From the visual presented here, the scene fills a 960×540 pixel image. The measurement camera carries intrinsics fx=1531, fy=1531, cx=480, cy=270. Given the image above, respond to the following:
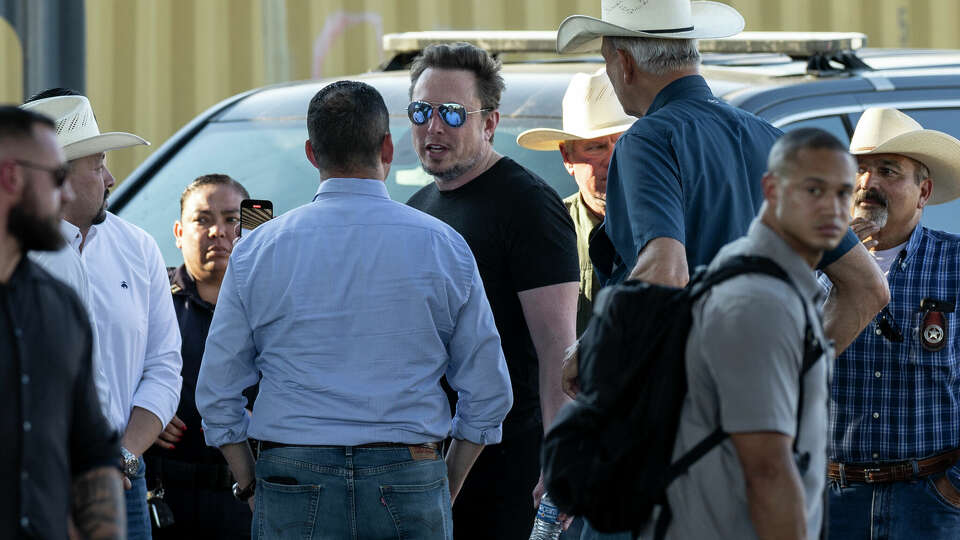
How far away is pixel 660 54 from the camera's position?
3299 millimetres

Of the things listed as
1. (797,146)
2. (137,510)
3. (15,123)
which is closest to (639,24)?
(797,146)

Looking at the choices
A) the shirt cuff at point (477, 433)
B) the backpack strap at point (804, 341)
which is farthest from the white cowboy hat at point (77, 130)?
the backpack strap at point (804, 341)

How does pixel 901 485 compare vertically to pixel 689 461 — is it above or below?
below

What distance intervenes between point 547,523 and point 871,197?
4.11 ft

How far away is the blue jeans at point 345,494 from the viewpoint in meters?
3.21

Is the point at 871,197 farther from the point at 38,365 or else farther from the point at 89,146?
the point at 38,365

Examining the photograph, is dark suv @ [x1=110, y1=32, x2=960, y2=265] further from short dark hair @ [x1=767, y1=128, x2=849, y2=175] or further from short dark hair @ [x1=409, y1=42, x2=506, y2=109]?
short dark hair @ [x1=767, y1=128, x2=849, y2=175]

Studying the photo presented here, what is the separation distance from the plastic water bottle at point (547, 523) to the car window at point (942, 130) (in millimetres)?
1620

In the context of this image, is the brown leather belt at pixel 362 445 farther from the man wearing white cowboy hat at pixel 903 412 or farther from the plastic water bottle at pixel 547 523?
the man wearing white cowboy hat at pixel 903 412

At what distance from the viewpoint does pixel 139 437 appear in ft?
12.7

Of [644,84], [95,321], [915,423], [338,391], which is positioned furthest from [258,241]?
[915,423]

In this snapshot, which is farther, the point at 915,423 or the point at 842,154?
the point at 915,423

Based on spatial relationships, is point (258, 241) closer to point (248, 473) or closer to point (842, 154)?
point (248, 473)

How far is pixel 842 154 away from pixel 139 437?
6.79 ft
